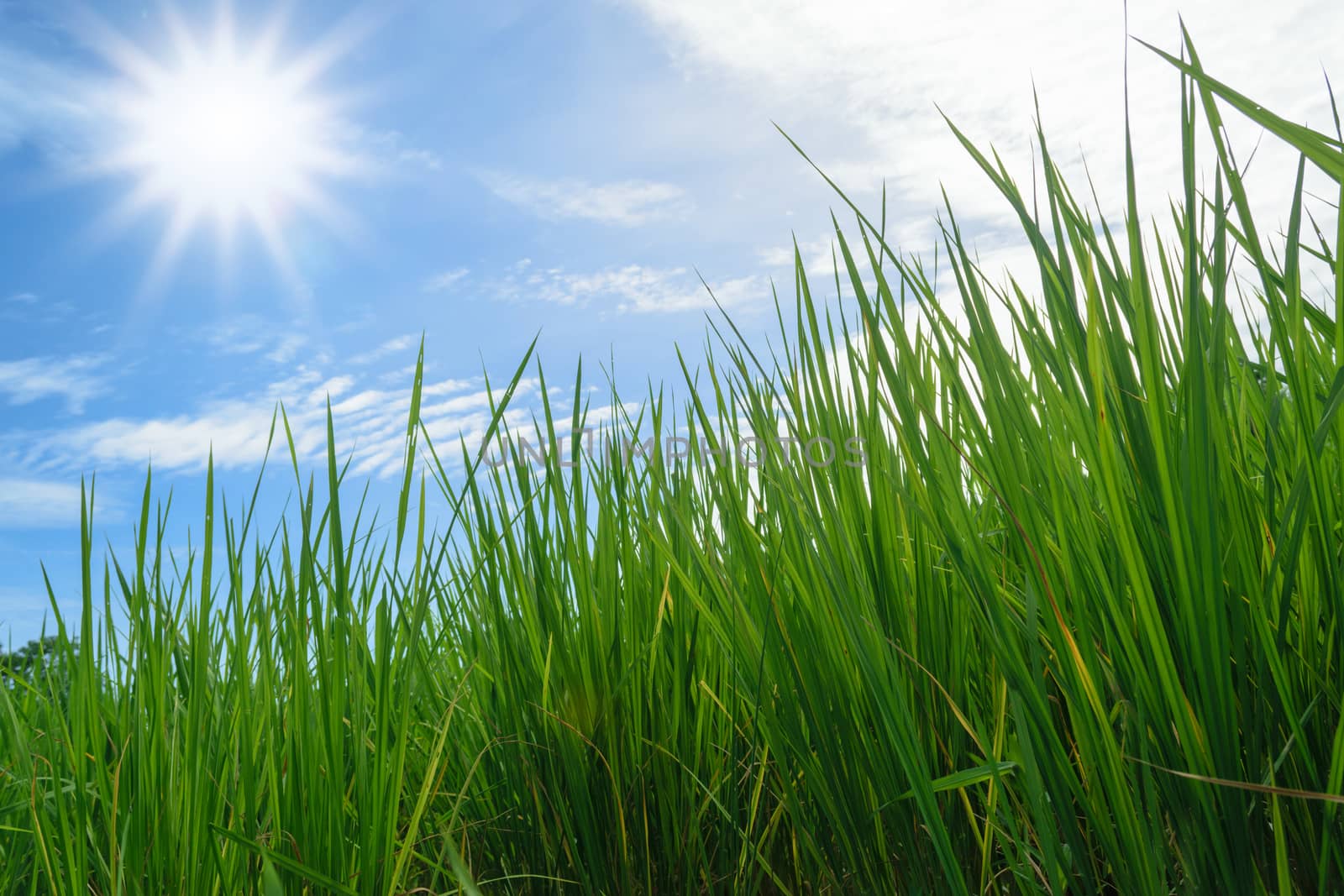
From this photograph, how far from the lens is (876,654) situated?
846 millimetres

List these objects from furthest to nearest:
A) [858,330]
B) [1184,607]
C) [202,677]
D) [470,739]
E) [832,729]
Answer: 1. [470,739]
2. [858,330]
3. [202,677]
4. [832,729]
5. [1184,607]

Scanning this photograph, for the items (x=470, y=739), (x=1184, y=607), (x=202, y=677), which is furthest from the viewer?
(x=470, y=739)

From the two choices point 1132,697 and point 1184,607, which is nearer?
point 1184,607

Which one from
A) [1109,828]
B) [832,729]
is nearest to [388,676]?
[832,729]

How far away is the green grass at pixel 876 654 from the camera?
2.13 feet

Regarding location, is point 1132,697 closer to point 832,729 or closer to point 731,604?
point 832,729

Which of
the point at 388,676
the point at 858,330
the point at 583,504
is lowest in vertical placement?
the point at 388,676

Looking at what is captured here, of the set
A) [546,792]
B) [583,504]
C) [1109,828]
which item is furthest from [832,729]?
[583,504]

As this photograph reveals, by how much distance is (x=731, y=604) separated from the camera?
106cm

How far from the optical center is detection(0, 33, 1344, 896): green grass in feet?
2.13

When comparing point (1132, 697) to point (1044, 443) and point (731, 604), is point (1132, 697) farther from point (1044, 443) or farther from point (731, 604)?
point (731, 604)

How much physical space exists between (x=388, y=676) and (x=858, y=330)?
3.00 ft

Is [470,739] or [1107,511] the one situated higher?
[1107,511]

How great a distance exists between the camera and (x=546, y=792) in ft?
4.38
